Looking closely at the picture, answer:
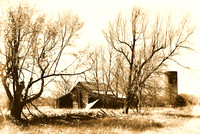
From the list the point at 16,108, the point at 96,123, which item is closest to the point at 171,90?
the point at 96,123

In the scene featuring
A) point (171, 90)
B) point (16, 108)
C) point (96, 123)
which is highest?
point (171, 90)

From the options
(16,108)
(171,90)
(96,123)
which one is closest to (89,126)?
(96,123)

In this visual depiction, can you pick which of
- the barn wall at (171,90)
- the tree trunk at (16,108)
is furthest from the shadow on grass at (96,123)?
the barn wall at (171,90)

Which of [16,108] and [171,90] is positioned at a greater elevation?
[171,90]

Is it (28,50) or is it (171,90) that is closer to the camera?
(28,50)

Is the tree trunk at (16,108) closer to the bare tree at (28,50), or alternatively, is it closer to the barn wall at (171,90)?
the bare tree at (28,50)

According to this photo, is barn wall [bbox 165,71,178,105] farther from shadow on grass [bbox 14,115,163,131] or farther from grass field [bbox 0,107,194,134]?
shadow on grass [bbox 14,115,163,131]

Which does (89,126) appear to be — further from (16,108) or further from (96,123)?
(16,108)

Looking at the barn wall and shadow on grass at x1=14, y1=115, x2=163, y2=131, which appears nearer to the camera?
shadow on grass at x1=14, y1=115, x2=163, y2=131

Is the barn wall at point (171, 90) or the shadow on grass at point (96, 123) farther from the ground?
the barn wall at point (171, 90)

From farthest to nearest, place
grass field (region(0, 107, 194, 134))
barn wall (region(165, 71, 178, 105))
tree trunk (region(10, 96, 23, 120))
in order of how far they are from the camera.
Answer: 1. barn wall (region(165, 71, 178, 105))
2. tree trunk (region(10, 96, 23, 120))
3. grass field (region(0, 107, 194, 134))

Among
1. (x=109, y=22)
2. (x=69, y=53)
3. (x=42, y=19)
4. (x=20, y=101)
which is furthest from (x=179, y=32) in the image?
(x=20, y=101)

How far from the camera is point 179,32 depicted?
53.0 feet

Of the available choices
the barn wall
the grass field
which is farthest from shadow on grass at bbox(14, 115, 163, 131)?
the barn wall
